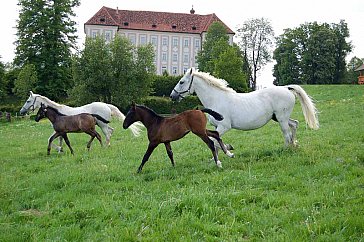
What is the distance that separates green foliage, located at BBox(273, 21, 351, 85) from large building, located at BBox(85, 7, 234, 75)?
715 inches

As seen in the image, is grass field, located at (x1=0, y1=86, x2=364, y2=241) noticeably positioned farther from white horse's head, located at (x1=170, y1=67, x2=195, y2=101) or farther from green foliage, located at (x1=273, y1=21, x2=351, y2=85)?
green foliage, located at (x1=273, y1=21, x2=351, y2=85)

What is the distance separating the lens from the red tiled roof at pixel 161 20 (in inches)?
3418

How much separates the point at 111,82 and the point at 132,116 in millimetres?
38241

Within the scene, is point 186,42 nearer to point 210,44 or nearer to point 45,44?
point 210,44

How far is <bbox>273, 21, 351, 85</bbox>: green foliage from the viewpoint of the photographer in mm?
68250

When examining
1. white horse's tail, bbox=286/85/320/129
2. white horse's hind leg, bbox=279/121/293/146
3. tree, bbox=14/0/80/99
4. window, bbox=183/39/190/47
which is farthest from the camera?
window, bbox=183/39/190/47

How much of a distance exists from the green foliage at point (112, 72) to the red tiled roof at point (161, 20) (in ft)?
128

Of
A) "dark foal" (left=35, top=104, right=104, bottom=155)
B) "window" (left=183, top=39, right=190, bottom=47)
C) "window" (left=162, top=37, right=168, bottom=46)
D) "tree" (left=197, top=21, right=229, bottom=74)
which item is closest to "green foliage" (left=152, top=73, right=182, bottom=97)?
"tree" (left=197, top=21, right=229, bottom=74)

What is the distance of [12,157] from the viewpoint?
12664 millimetres

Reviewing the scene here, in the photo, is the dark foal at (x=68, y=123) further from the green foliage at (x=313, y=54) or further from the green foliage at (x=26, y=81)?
the green foliage at (x=313, y=54)

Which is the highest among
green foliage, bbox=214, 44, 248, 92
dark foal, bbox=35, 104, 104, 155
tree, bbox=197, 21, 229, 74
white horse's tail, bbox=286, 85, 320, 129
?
tree, bbox=197, 21, 229, 74

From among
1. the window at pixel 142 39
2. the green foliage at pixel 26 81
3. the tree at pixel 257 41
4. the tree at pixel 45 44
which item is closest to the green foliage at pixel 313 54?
the tree at pixel 257 41

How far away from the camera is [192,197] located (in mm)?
6012

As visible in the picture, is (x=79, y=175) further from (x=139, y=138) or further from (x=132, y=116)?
(x=139, y=138)
